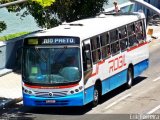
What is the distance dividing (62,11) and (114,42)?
6.71 metres

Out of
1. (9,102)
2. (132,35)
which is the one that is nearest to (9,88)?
(9,102)

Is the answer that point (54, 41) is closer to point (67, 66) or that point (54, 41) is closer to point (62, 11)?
point (67, 66)

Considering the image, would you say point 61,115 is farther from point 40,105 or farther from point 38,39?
point 38,39

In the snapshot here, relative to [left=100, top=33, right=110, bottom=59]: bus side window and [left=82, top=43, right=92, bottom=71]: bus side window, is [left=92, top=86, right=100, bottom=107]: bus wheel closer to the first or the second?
[left=82, top=43, right=92, bottom=71]: bus side window

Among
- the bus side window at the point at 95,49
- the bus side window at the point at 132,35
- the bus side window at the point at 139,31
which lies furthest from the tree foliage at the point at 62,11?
the bus side window at the point at 95,49

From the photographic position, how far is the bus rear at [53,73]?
1927 centimetres

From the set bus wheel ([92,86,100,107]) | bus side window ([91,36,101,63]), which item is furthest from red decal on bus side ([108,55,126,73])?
bus wheel ([92,86,100,107])

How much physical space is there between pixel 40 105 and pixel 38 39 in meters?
2.35

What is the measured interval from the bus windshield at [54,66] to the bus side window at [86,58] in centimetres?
27

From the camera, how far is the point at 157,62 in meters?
30.0

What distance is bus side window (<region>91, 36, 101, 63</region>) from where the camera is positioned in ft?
67.3

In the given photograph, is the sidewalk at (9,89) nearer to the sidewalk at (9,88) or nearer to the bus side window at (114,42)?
the sidewalk at (9,88)

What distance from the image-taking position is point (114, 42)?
22.4 m

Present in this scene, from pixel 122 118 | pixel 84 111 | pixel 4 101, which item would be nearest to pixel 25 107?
pixel 4 101
